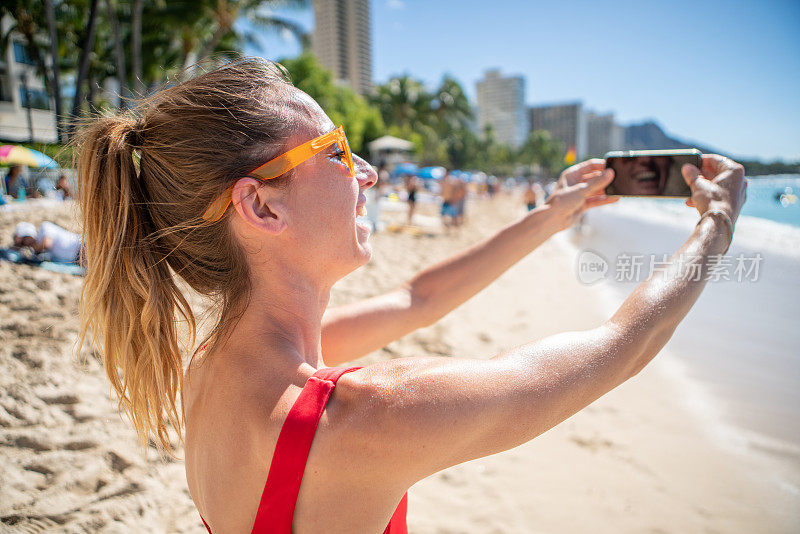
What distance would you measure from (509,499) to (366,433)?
8.22 ft

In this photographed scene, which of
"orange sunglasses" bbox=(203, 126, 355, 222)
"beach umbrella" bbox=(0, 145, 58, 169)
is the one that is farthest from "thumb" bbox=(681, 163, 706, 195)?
"beach umbrella" bbox=(0, 145, 58, 169)

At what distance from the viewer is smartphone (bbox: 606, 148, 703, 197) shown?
1.56m

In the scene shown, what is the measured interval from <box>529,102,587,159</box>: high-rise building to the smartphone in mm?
127494

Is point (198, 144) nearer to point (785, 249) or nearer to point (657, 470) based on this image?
point (657, 470)

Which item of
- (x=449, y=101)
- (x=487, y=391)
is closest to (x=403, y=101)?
(x=449, y=101)

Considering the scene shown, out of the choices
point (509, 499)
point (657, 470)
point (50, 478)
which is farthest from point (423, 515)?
point (50, 478)

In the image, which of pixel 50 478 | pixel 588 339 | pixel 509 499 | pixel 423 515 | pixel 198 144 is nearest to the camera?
pixel 588 339

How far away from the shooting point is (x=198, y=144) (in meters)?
1.05

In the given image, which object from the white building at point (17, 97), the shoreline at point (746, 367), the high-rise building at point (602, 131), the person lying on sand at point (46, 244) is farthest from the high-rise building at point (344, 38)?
the shoreline at point (746, 367)

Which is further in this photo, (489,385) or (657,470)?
(657,470)

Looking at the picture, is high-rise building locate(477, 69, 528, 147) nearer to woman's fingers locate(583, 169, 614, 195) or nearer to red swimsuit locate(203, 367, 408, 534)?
woman's fingers locate(583, 169, 614, 195)

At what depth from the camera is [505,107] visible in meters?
166

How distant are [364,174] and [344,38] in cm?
12189

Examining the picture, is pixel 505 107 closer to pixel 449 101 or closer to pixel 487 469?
pixel 449 101
